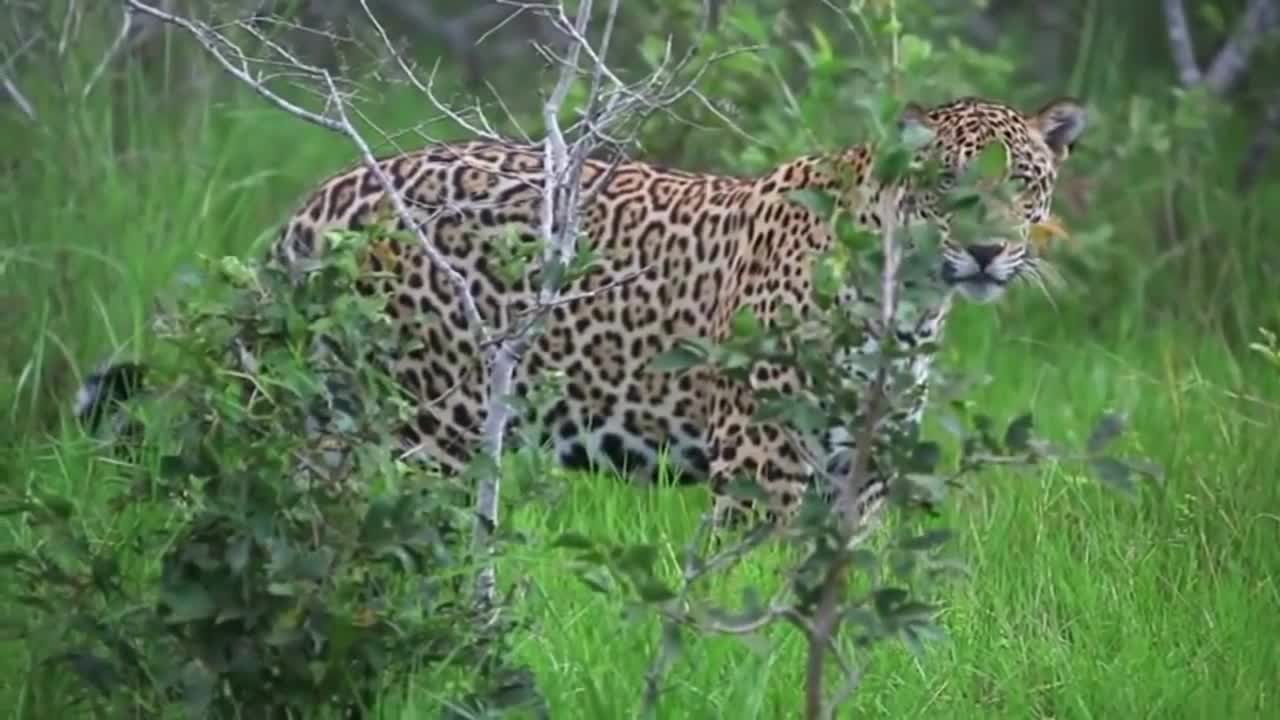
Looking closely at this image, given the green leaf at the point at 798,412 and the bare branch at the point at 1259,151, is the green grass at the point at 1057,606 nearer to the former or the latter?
the green leaf at the point at 798,412

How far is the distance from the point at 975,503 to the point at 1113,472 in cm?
211

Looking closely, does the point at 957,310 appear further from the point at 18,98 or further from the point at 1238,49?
the point at 18,98

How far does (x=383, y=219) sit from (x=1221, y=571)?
6.57 feet

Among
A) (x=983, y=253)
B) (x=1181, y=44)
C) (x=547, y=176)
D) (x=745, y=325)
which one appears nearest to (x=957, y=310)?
(x=1181, y=44)

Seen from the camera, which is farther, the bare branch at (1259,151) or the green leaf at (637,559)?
the bare branch at (1259,151)

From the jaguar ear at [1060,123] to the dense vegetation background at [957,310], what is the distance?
0.34 metres

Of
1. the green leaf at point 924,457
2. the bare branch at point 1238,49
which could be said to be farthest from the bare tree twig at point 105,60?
the bare branch at point 1238,49

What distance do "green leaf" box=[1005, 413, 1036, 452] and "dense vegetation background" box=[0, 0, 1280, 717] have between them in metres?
0.55

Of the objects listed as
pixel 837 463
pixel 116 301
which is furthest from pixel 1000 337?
pixel 116 301

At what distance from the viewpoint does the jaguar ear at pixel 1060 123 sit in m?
6.47

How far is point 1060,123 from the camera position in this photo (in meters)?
6.52

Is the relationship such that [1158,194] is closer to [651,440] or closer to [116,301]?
[651,440]

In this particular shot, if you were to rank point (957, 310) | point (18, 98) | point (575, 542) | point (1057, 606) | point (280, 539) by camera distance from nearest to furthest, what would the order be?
point (575, 542) → point (280, 539) → point (1057, 606) → point (18, 98) → point (957, 310)

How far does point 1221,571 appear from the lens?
574cm
